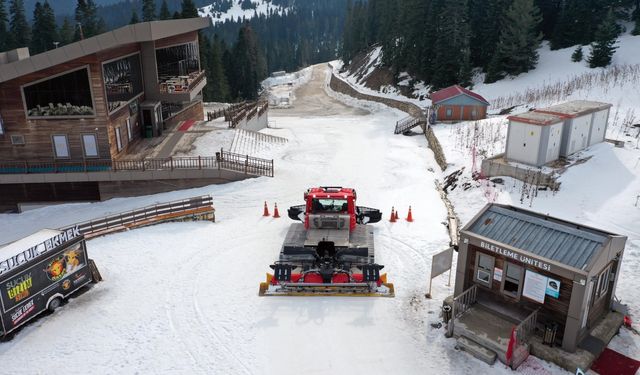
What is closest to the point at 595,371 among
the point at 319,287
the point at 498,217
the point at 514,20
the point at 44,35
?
the point at 498,217

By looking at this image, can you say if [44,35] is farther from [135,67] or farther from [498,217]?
[498,217]

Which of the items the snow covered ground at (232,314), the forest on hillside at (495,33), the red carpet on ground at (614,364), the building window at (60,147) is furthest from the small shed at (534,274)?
the forest on hillside at (495,33)

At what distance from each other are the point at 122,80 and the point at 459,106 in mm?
28221

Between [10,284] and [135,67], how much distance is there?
935 inches

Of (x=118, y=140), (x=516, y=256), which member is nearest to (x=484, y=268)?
(x=516, y=256)

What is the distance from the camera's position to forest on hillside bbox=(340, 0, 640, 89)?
168 ft

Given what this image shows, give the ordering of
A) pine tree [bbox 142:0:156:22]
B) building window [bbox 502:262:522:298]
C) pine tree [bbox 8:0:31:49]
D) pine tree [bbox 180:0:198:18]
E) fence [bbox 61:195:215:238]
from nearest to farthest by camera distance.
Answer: building window [bbox 502:262:522:298] → fence [bbox 61:195:215:238] → pine tree [bbox 180:0:198:18] → pine tree [bbox 8:0:31:49] → pine tree [bbox 142:0:156:22]

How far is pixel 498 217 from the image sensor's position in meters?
14.0

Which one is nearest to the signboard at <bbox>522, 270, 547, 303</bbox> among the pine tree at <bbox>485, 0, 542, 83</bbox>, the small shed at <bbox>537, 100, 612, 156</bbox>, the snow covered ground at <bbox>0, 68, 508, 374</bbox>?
the snow covered ground at <bbox>0, 68, 508, 374</bbox>

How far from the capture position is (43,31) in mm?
76688

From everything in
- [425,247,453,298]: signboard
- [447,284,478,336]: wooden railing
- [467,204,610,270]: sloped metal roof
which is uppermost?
[467,204,610,270]: sloped metal roof

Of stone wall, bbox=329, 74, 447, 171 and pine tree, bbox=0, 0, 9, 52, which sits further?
pine tree, bbox=0, 0, 9, 52

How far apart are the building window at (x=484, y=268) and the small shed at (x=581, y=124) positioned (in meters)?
14.4

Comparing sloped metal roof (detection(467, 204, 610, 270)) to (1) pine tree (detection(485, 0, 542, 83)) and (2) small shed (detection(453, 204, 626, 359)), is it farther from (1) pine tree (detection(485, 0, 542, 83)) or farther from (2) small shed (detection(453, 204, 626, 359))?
(1) pine tree (detection(485, 0, 542, 83))
